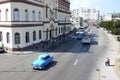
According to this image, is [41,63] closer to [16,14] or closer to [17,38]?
[17,38]

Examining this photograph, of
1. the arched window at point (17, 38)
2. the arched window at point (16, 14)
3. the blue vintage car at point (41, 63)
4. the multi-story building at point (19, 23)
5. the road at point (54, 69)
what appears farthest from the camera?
the arched window at point (17, 38)

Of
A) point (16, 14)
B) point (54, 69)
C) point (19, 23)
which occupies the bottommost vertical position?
point (54, 69)

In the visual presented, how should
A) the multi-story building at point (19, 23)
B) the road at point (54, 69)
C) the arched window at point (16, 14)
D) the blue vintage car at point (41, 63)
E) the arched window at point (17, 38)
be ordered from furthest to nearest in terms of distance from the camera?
the arched window at point (17, 38) → the arched window at point (16, 14) → the multi-story building at point (19, 23) → the blue vintage car at point (41, 63) → the road at point (54, 69)

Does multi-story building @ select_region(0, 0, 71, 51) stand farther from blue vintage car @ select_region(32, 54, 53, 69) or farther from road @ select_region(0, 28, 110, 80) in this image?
blue vintage car @ select_region(32, 54, 53, 69)

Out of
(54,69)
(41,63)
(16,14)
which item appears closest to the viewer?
(41,63)

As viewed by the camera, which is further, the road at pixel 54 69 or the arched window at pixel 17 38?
the arched window at pixel 17 38

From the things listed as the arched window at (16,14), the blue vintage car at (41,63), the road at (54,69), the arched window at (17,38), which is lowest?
the road at (54,69)

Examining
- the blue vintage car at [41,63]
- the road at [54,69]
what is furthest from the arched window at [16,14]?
the blue vintage car at [41,63]

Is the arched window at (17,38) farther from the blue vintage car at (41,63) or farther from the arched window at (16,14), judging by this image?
the blue vintage car at (41,63)

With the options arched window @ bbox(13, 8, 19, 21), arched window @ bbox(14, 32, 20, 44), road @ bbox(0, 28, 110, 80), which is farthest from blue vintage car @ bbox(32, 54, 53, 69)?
arched window @ bbox(13, 8, 19, 21)

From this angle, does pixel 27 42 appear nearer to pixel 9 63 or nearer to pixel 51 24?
pixel 9 63

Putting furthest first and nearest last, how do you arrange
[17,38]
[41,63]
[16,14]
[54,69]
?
[17,38]
[16,14]
[54,69]
[41,63]

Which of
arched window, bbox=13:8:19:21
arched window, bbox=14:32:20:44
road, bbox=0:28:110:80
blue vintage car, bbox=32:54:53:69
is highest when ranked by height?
arched window, bbox=13:8:19:21

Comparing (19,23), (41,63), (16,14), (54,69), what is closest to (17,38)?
(19,23)
